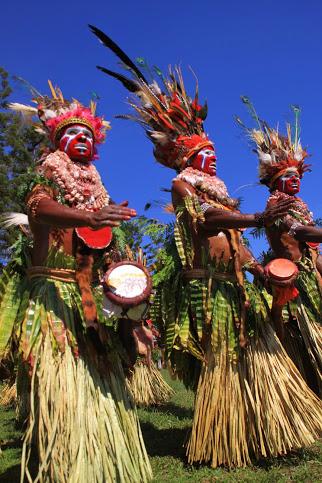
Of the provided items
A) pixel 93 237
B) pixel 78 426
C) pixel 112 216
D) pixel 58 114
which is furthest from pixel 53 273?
pixel 58 114

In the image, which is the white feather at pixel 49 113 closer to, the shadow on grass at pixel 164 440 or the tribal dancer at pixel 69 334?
the tribal dancer at pixel 69 334

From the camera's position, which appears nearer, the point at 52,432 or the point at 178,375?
the point at 52,432

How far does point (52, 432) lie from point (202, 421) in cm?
116

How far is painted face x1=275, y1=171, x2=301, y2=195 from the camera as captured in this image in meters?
4.59

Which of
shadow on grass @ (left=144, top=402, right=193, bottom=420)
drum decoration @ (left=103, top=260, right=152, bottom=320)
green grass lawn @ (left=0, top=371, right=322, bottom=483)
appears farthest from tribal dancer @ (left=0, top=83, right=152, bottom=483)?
shadow on grass @ (left=144, top=402, right=193, bottom=420)

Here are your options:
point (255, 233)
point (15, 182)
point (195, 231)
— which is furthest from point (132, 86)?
point (15, 182)

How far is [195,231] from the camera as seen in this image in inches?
142

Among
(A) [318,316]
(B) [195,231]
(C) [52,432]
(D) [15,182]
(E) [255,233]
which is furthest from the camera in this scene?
(D) [15,182]

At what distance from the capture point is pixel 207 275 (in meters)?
3.64

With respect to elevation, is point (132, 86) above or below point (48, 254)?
above

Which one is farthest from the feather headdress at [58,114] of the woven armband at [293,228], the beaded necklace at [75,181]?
the woven armband at [293,228]

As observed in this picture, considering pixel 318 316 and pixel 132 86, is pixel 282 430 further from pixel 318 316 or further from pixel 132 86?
pixel 132 86

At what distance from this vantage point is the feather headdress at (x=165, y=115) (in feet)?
13.2

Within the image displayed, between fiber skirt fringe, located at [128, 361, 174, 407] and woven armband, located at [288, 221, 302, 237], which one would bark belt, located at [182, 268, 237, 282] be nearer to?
woven armband, located at [288, 221, 302, 237]
